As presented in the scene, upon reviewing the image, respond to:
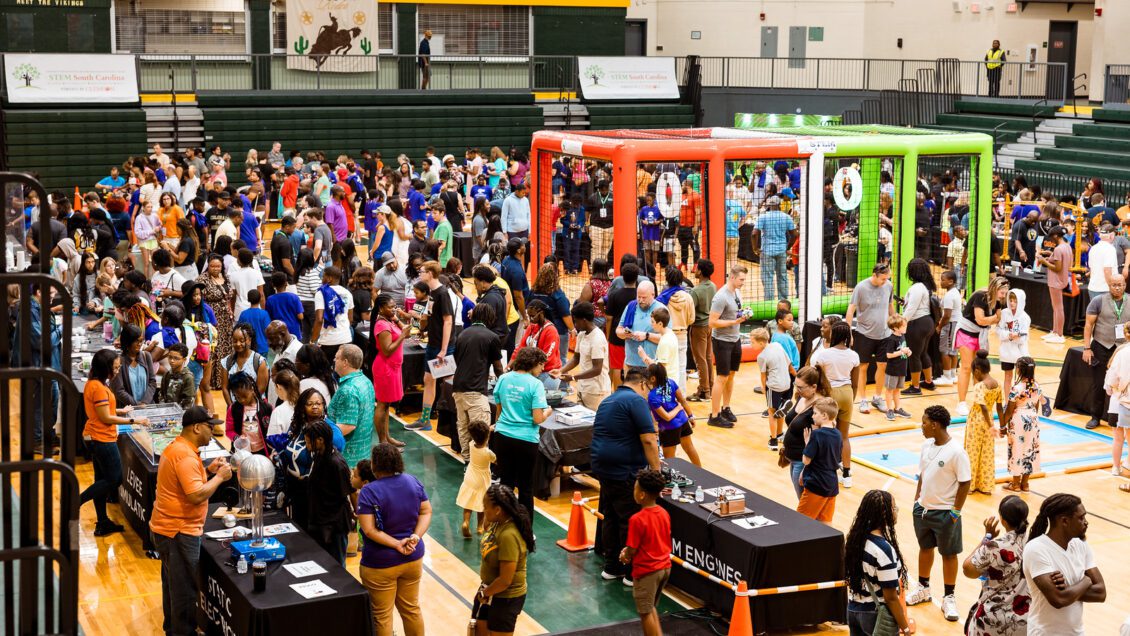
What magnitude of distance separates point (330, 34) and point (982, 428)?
931 inches

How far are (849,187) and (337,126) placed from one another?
55.8 ft

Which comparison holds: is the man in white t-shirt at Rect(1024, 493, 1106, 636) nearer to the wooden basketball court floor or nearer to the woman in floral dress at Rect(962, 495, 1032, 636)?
the woman in floral dress at Rect(962, 495, 1032, 636)

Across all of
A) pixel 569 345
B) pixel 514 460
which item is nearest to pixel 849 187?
pixel 569 345

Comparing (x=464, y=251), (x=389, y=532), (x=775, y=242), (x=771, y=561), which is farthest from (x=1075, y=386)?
(x=464, y=251)

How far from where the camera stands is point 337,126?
29531 mm

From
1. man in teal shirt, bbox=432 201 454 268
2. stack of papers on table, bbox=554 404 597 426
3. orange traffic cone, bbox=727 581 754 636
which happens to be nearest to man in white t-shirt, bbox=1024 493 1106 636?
orange traffic cone, bbox=727 581 754 636

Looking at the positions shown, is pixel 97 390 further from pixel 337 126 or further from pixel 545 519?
pixel 337 126

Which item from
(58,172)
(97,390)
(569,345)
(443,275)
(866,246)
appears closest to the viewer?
(97,390)

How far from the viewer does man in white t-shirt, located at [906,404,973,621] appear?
7.92 meters

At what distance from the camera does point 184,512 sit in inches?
288

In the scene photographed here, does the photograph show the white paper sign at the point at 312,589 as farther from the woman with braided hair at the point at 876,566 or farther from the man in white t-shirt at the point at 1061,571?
the man in white t-shirt at the point at 1061,571

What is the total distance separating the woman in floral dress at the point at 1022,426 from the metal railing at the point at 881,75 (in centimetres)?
2167

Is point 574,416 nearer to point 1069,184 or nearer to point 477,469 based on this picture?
point 477,469

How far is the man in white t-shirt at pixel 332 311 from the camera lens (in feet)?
39.0
